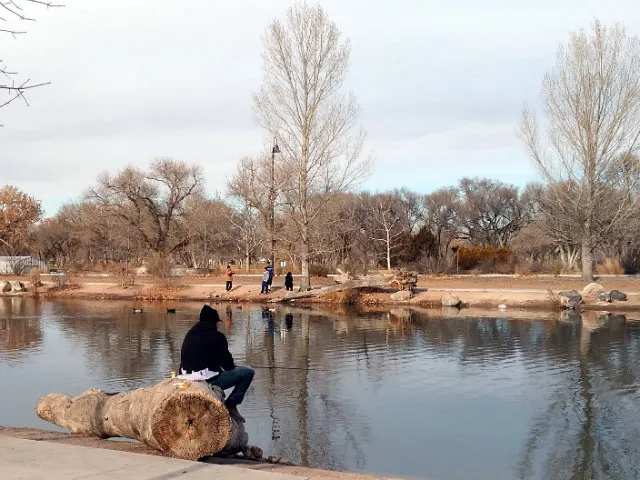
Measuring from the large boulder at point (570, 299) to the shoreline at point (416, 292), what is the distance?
0.76 ft

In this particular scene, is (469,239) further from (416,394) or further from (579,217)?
(416,394)

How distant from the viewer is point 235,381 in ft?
30.2

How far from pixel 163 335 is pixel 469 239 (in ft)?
227

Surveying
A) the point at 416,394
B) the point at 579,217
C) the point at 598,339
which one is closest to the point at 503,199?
the point at 579,217

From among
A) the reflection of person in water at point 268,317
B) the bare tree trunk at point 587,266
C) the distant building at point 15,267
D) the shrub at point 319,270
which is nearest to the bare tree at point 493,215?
the shrub at point 319,270

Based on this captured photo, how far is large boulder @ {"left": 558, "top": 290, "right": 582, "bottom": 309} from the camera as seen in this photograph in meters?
30.3

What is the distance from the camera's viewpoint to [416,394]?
45.1 ft

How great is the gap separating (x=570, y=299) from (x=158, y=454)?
25.6m

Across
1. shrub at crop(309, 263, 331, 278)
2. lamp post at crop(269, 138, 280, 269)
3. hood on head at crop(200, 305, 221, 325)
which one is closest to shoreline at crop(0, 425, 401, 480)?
hood on head at crop(200, 305, 221, 325)

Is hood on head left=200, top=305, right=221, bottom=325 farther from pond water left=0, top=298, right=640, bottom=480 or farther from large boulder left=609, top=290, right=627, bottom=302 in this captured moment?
large boulder left=609, top=290, right=627, bottom=302

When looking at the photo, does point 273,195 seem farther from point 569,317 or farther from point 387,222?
point 387,222

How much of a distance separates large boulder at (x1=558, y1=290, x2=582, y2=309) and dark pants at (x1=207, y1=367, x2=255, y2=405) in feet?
78.9

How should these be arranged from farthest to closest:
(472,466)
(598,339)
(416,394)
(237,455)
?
(598,339)
(416,394)
(472,466)
(237,455)

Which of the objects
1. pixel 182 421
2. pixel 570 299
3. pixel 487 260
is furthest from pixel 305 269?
pixel 182 421
